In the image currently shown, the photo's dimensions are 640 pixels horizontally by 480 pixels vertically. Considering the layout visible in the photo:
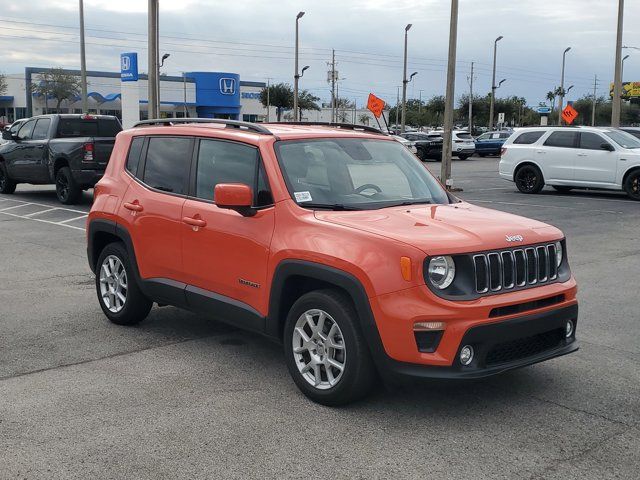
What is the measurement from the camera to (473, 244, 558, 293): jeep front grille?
456 cm

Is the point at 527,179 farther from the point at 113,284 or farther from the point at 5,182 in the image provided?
the point at 113,284

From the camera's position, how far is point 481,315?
444 centimetres

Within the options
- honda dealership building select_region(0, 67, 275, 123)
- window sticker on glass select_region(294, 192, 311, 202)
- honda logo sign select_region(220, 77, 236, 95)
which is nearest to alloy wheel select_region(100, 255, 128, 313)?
window sticker on glass select_region(294, 192, 311, 202)

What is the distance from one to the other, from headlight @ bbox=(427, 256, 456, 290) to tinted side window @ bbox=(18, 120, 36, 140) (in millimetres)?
15350

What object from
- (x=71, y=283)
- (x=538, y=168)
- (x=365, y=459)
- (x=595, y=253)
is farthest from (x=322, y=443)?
(x=538, y=168)

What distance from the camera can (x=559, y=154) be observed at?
1970 cm

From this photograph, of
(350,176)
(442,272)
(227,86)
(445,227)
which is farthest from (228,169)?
(227,86)

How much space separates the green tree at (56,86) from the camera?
74.4m

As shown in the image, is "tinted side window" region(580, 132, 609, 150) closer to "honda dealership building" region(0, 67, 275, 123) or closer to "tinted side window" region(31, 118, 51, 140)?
"tinted side window" region(31, 118, 51, 140)

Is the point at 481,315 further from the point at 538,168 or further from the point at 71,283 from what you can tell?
the point at 538,168

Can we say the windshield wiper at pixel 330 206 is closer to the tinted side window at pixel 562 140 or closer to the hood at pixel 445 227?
the hood at pixel 445 227

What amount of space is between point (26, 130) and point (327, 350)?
596 inches

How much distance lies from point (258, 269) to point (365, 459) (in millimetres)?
1639

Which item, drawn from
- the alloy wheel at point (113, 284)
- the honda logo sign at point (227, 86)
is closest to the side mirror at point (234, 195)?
the alloy wheel at point (113, 284)
